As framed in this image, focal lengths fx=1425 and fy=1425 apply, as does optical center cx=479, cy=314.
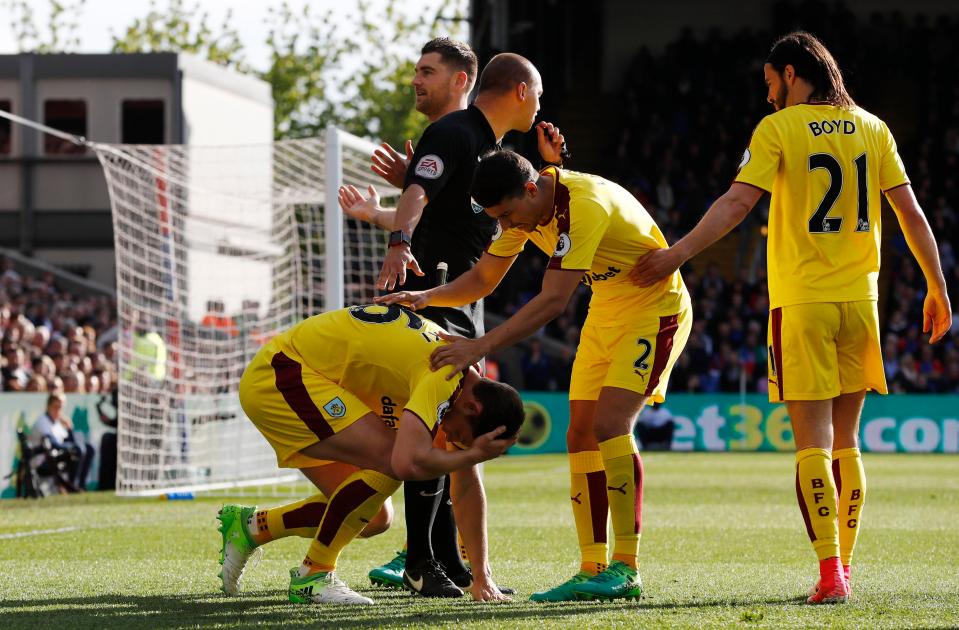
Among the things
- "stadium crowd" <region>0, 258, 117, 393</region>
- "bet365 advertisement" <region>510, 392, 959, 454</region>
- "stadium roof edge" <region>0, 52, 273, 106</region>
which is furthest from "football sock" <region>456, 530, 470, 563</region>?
"stadium roof edge" <region>0, 52, 273, 106</region>

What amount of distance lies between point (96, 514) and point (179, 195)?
3.83m

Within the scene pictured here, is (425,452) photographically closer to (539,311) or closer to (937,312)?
(539,311)

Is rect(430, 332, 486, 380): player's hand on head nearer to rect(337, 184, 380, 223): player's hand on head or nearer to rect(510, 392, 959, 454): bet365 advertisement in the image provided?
rect(337, 184, 380, 223): player's hand on head

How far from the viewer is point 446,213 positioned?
21.0 feet

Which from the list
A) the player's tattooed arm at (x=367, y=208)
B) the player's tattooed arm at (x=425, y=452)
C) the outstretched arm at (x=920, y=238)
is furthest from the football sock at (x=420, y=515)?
the outstretched arm at (x=920, y=238)

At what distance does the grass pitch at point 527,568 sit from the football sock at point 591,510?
0.95 feet

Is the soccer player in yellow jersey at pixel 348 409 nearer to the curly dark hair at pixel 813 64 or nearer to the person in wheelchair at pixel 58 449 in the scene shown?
the curly dark hair at pixel 813 64

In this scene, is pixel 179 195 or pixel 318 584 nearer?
pixel 318 584

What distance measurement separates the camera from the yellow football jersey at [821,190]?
5.68 metres

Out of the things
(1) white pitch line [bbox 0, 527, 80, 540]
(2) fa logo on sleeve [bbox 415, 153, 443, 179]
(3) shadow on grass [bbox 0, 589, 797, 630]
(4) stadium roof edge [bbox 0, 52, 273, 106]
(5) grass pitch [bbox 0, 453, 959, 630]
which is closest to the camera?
(3) shadow on grass [bbox 0, 589, 797, 630]

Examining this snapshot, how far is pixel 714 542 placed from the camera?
8.70 meters

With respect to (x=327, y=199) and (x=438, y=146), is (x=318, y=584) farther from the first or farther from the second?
(x=327, y=199)

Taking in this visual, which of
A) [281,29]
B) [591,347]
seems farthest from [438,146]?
[281,29]

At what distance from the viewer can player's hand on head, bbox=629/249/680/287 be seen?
564 centimetres
